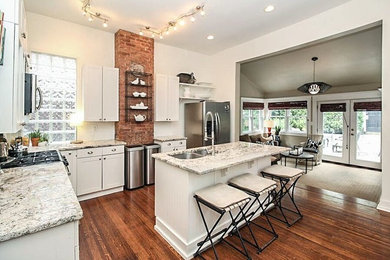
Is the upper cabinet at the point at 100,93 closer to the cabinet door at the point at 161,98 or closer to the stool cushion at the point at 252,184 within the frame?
the cabinet door at the point at 161,98

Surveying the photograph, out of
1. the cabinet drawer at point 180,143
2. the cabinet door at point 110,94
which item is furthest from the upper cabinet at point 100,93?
the cabinet drawer at point 180,143

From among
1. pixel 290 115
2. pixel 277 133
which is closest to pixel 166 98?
pixel 277 133

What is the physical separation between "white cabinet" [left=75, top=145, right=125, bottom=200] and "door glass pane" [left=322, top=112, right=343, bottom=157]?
6.70 metres

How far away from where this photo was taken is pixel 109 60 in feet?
13.4

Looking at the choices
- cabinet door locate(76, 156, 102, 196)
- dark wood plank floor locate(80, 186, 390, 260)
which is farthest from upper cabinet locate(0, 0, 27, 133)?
cabinet door locate(76, 156, 102, 196)

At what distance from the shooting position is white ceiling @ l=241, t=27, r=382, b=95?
461 centimetres

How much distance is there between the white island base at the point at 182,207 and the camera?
2.01 meters

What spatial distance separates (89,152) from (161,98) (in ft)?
6.17

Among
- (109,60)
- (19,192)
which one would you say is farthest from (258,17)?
(19,192)

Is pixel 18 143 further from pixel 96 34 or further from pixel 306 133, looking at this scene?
pixel 306 133

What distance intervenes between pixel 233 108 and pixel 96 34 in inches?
135

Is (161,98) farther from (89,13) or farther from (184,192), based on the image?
(184,192)

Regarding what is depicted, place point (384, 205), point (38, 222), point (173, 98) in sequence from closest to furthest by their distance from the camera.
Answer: point (38, 222), point (384, 205), point (173, 98)

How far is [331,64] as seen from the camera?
5543mm
